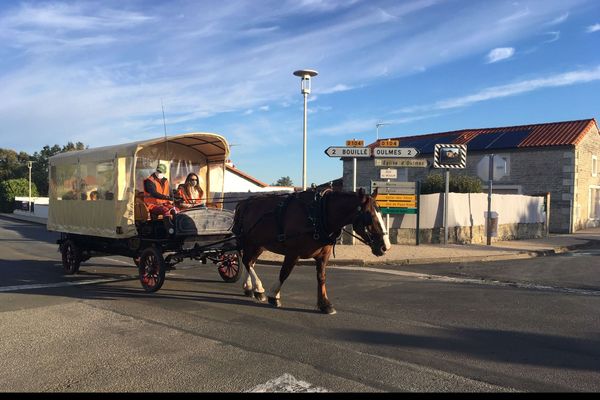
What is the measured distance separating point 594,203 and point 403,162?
63.5 feet

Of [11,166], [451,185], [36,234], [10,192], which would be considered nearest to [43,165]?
[11,166]

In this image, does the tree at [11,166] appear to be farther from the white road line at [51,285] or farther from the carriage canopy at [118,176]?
the white road line at [51,285]

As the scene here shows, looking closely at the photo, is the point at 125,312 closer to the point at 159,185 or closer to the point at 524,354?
the point at 159,185

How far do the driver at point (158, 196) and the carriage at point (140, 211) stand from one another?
121mm

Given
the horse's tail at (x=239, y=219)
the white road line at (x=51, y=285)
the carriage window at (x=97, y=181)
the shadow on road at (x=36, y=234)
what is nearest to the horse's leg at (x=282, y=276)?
the horse's tail at (x=239, y=219)

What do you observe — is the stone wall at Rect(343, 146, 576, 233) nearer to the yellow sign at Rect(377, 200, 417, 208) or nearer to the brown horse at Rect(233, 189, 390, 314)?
the yellow sign at Rect(377, 200, 417, 208)

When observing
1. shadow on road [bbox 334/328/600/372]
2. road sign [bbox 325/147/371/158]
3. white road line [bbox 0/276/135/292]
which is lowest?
white road line [bbox 0/276/135/292]

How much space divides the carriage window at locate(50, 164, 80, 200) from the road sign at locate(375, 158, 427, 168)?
9758 mm

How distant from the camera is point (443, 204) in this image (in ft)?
58.0

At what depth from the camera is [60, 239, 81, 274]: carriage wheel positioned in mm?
10328

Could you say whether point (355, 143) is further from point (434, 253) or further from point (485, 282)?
point (485, 282)

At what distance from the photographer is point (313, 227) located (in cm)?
701

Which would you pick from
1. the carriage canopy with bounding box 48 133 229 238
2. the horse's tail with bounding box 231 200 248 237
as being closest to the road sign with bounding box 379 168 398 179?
the carriage canopy with bounding box 48 133 229 238
